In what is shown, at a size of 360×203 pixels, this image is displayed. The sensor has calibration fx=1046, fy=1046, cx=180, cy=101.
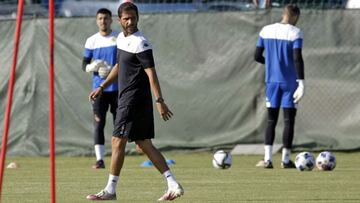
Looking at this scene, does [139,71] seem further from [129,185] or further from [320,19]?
[320,19]

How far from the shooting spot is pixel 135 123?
1060 cm

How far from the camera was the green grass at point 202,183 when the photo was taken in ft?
35.3

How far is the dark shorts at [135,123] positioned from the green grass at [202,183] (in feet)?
2.16

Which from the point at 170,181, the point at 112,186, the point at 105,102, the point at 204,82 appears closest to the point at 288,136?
the point at 105,102

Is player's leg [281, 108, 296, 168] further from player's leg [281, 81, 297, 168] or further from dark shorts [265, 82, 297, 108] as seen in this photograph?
dark shorts [265, 82, 297, 108]

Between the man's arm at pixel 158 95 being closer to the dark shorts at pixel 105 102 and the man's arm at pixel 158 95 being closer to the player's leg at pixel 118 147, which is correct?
the player's leg at pixel 118 147

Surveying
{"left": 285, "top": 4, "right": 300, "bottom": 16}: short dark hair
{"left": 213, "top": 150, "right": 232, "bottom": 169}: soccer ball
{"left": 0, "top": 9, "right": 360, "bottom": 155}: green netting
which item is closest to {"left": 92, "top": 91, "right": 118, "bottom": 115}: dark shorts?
{"left": 213, "top": 150, "right": 232, "bottom": 169}: soccer ball

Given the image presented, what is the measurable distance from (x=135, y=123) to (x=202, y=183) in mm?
2382

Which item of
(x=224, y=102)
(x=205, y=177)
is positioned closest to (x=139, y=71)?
(x=205, y=177)

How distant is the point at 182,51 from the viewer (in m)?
19.1

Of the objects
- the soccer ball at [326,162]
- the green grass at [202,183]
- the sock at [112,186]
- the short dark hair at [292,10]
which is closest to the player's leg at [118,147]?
the sock at [112,186]

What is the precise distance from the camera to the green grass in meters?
10.8

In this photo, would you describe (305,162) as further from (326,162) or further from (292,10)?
(292,10)

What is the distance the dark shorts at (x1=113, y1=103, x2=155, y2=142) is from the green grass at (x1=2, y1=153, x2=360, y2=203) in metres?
0.66
